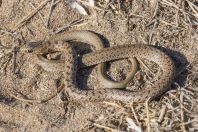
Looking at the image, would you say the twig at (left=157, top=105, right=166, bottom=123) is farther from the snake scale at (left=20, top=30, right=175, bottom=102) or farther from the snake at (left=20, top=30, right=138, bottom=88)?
the snake at (left=20, top=30, right=138, bottom=88)

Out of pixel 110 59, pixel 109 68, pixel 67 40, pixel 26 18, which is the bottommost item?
pixel 109 68

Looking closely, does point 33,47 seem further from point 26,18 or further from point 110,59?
point 110,59

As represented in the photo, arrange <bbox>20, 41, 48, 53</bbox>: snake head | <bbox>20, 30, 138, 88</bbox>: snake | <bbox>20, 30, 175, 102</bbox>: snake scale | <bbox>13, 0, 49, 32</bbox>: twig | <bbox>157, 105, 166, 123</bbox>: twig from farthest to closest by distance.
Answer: <bbox>13, 0, 49, 32</bbox>: twig
<bbox>20, 41, 48, 53</bbox>: snake head
<bbox>20, 30, 138, 88</bbox>: snake
<bbox>20, 30, 175, 102</bbox>: snake scale
<bbox>157, 105, 166, 123</bbox>: twig

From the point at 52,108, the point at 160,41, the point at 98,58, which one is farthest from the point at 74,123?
the point at 160,41

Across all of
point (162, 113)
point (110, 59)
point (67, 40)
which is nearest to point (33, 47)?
point (67, 40)

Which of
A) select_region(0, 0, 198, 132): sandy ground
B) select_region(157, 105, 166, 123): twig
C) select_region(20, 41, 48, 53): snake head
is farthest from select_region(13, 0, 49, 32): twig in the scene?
select_region(157, 105, 166, 123): twig
